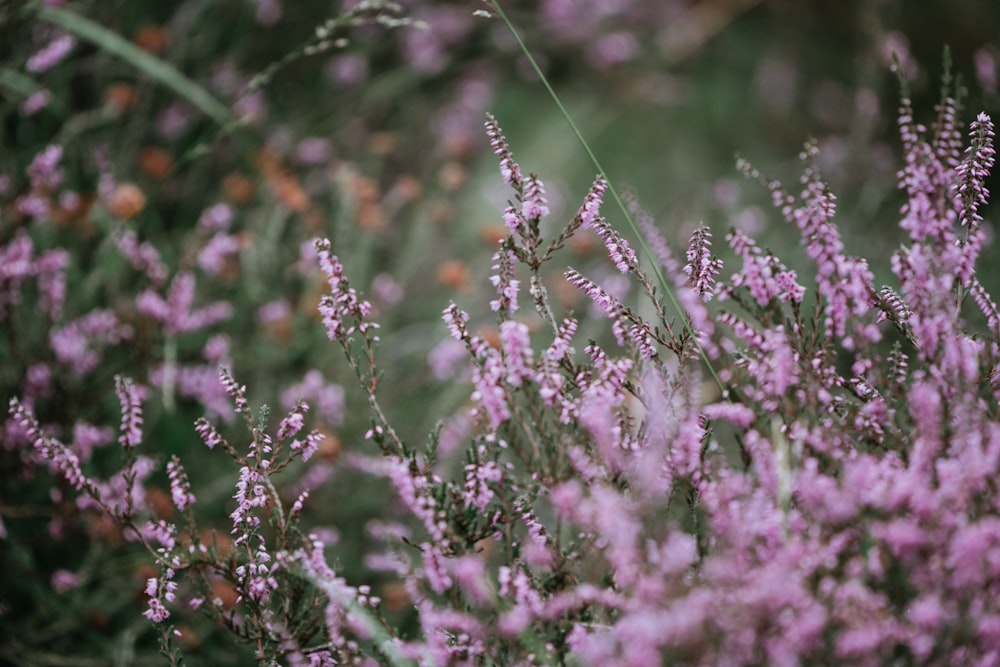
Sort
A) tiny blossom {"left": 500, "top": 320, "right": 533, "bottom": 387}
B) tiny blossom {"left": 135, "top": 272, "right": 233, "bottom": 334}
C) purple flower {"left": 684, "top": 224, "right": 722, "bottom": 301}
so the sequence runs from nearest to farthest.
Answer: tiny blossom {"left": 500, "top": 320, "right": 533, "bottom": 387} → purple flower {"left": 684, "top": 224, "right": 722, "bottom": 301} → tiny blossom {"left": 135, "top": 272, "right": 233, "bottom": 334}

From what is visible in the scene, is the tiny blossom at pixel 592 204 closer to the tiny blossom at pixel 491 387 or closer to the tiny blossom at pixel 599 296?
the tiny blossom at pixel 599 296

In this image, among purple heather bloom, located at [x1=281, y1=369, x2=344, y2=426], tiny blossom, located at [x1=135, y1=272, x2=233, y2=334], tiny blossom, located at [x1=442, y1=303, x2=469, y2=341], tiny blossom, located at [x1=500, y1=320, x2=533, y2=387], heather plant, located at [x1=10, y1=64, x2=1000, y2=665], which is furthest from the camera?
purple heather bloom, located at [x1=281, y1=369, x2=344, y2=426]

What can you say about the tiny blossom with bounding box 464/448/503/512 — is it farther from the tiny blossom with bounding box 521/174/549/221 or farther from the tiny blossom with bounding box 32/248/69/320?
the tiny blossom with bounding box 32/248/69/320

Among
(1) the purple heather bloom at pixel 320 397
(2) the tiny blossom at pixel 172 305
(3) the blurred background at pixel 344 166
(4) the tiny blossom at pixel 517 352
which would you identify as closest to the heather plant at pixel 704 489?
(4) the tiny blossom at pixel 517 352

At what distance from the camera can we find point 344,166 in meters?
3.02

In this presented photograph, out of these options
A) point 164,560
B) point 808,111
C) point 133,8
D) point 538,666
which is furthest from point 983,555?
point 808,111

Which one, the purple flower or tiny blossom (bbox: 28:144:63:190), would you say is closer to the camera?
the purple flower

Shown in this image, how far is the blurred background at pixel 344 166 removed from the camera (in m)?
2.12

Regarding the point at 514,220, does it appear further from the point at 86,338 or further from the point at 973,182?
the point at 86,338

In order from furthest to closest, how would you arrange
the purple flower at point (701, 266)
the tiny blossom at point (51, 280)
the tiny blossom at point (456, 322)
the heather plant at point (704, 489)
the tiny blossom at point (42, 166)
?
the tiny blossom at point (51, 280)
the tiny blossom at point (42, 166)
the purple flower at point (701, 266)
the tiny blossom at point (456, 322)
the heather plant at point (704, 489)

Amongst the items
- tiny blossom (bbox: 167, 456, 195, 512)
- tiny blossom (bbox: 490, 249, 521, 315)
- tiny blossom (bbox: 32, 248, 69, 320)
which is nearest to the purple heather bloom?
tiny blossom (bbox: 32, 248, 69, 320)

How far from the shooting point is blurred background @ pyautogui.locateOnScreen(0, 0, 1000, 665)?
2.12m

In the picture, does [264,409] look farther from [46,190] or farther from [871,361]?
[46,190]

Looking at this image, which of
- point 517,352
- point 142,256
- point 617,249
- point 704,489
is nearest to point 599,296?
point 617,249
